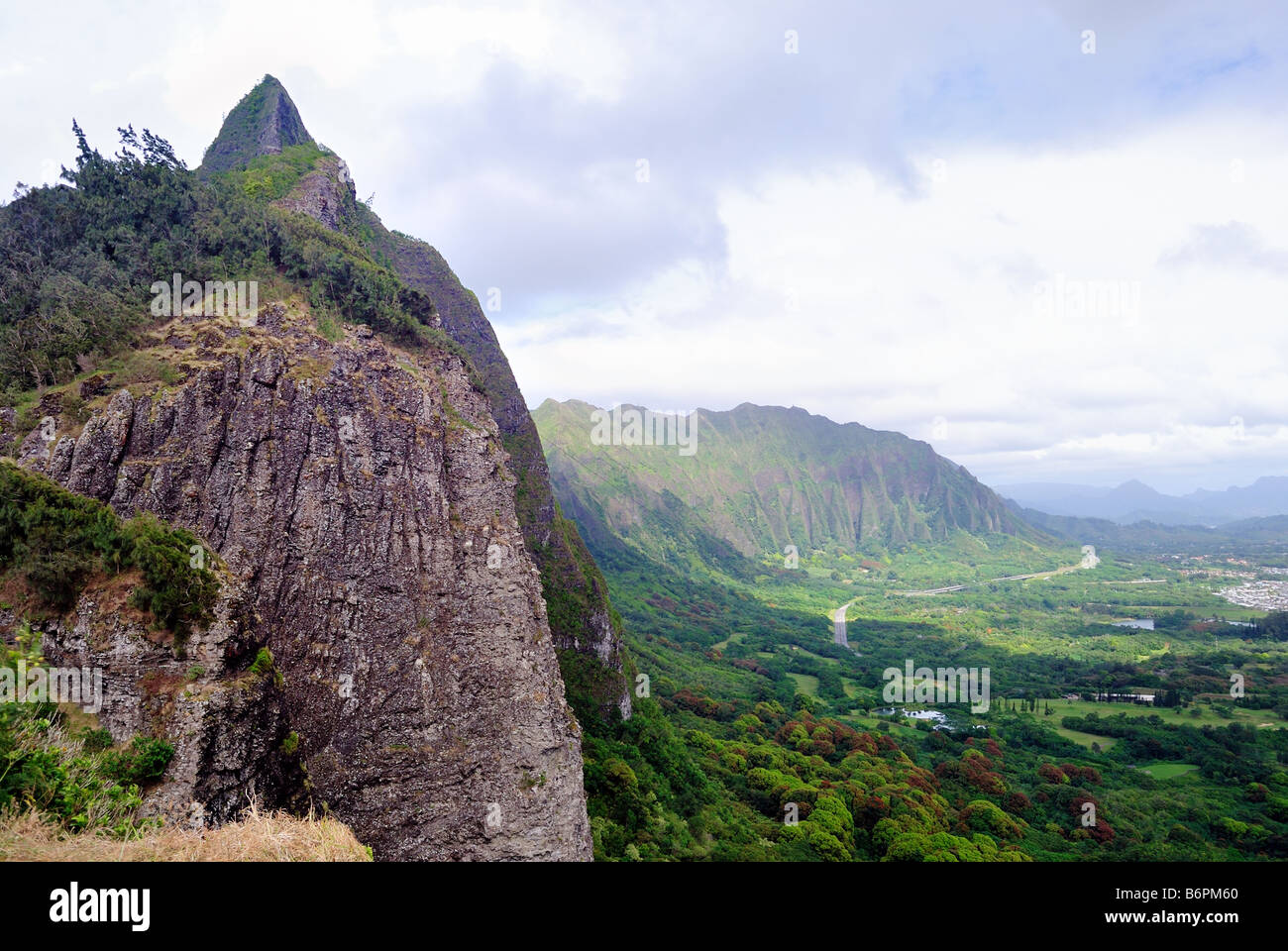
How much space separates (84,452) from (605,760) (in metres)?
33.8

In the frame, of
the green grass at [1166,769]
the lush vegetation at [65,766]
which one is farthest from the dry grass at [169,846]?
the green grass at [1166,769]

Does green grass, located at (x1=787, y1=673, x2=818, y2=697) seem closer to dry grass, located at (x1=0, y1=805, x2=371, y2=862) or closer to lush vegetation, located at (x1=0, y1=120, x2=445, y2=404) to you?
lush vegetation, located at (x1=0, y1=120, x2=445, y2=404)

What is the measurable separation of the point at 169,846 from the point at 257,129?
72642 millimetres

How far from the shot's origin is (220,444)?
2002cm

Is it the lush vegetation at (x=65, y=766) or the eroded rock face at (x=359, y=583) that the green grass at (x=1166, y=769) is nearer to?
the eroded rock face at (x=359, y=583)

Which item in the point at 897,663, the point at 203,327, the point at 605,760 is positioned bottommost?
the point at 897,663

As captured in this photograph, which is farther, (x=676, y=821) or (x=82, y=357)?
(x=676, y=821)

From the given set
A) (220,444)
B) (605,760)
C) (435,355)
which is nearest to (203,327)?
(220,444)

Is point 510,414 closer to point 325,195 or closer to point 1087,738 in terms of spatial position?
point 325,195

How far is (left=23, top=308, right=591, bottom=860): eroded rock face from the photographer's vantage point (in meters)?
18.8

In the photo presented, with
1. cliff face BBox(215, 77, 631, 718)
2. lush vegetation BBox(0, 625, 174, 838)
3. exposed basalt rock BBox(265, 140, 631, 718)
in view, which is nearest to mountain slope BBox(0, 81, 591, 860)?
lush vegetation BBox(0, 625, 174, 838)

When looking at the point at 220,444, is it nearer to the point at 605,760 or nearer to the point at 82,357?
the point at 82,357

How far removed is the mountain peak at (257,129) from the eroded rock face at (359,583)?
46.9m
